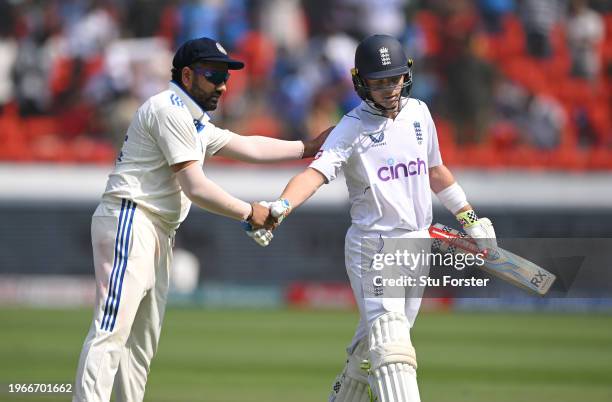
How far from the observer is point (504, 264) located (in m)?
5.48

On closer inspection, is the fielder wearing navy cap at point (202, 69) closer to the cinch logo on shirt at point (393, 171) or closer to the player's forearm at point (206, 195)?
the player's forearm at point (206, 195)

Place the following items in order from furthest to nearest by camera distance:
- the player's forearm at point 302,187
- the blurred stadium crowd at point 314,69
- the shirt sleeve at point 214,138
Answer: the blurred stadium crowd at point 314,69 → the shirt sleeve at point 214,138 → the player's forearm at point 302,187

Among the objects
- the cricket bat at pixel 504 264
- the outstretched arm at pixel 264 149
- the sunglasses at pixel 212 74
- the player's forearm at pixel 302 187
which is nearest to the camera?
the player's forearm at pixel 302 187

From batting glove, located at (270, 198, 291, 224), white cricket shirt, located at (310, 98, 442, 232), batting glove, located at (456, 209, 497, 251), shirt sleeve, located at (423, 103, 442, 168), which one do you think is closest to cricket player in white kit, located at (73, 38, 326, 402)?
batting glove, located at (270, 198, 291, 224)

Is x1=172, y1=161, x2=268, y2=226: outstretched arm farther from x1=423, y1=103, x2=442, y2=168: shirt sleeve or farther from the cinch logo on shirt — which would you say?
x1=423, y1=103, x2=442, y2=168: shirt sleeve

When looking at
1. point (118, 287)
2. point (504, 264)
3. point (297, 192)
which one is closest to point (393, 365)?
point (504, 264)

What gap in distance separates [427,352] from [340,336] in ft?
4.69

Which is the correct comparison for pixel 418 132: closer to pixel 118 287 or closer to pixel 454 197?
pixel 454 197

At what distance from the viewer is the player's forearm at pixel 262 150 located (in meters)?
6.05

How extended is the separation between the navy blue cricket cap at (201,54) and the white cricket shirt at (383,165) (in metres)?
0.70

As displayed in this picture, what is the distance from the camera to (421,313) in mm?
15008

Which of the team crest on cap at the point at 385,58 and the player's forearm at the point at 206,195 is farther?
the player's forearm at the point at 206,195

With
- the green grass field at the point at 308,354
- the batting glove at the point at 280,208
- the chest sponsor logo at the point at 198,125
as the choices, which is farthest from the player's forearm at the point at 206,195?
the green grass field at the point at 308,354

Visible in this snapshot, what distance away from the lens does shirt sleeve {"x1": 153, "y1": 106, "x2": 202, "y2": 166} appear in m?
5.39
